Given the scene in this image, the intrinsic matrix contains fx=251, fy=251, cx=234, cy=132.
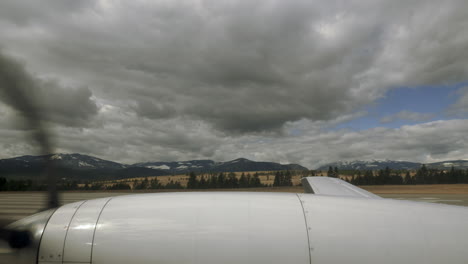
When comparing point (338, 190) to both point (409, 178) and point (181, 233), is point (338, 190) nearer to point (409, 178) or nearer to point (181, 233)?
point (181, 233)

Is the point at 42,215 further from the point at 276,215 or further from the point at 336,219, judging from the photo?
the point at 336,219

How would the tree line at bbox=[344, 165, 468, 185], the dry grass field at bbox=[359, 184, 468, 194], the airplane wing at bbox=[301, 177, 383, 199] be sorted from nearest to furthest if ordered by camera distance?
the airplane wing at bbox=[301, 177, 383, 199] → the dry grass field at bbox=[359, 184, 468, 194] → the tree line at bbox=[344, 165, 468, 185]

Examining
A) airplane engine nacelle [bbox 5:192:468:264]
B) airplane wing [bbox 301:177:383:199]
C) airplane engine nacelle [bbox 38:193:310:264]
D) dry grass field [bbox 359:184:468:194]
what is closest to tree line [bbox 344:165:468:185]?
dry grass field [bbox 359:184:468:194]

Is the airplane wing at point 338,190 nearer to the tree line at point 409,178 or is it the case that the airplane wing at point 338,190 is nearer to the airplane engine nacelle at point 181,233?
the airplane engine nacelle at point 181,233

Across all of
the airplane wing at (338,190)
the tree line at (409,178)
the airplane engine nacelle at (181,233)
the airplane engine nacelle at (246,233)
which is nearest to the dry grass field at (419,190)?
the tree line at (409,178)

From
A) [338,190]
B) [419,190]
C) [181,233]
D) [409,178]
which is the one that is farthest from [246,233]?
[409,178]

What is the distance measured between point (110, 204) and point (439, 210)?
15.7ft

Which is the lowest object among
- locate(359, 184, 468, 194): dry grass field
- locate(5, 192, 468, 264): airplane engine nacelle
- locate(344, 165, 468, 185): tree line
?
locate(359, 184, 468, 194): dry grass field

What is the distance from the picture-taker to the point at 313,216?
338cm

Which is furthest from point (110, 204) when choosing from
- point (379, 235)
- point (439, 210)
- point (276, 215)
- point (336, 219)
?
point (439, 210)

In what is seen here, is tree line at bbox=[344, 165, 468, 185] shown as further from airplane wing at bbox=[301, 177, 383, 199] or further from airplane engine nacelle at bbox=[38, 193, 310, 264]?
airplane engine nacelle at bbox=[38, 193, 310, 264]

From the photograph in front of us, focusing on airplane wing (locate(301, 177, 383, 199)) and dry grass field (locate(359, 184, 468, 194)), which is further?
dry grass field (locate(359, 184, 468, 194))

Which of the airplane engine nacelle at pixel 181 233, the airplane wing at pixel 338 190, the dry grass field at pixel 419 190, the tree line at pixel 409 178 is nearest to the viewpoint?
the airplane engine nacelle at pixel 181 233

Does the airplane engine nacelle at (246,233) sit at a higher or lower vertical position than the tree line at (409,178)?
higher
